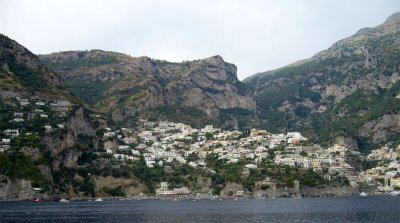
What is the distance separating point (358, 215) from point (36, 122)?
113204 millimetres

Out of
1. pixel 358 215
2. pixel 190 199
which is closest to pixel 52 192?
pixel 190 199

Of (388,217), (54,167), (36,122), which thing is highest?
(36,122)

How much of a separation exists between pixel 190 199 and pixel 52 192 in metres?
45.2

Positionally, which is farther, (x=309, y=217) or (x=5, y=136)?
(x=5, y=136)

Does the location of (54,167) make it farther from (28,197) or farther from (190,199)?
(190,199)

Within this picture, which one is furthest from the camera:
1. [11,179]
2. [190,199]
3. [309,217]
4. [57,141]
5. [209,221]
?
[190,199]

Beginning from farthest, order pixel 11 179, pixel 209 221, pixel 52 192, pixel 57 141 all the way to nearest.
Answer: pixel 57 141
pixel 52 192
pixel 11 179
pixel 209 221

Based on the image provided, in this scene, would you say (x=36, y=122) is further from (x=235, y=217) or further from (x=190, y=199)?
(x=235, y=217)

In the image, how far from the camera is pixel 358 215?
11394 cm

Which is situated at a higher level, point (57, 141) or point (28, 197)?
point (57, 141)

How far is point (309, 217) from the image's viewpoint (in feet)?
366

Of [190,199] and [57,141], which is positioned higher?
[57,141]

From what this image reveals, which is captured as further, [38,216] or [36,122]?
[36,122]

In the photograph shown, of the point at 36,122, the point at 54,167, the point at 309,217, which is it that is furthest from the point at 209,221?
the point at 36,122
